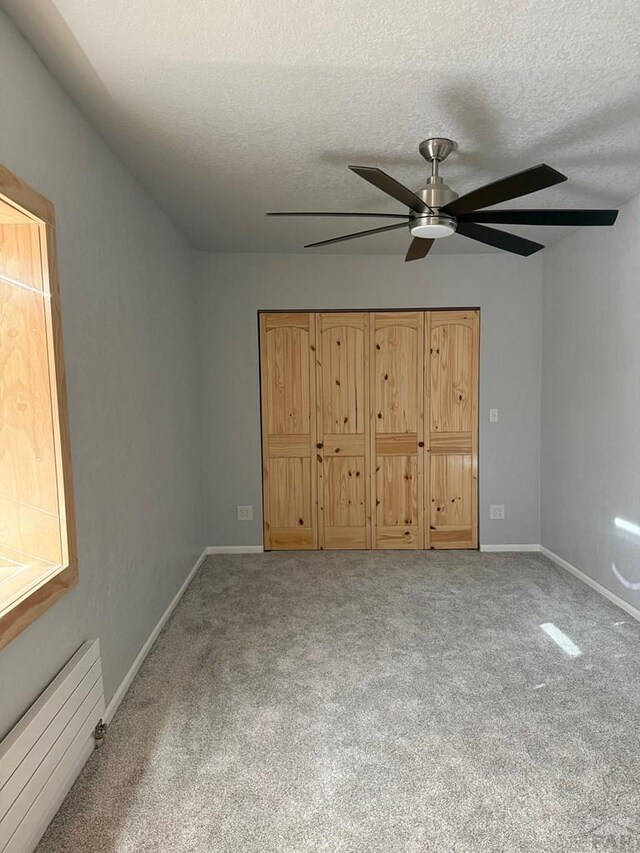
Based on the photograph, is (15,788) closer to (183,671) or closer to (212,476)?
(183,671)

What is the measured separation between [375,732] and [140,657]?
123cm

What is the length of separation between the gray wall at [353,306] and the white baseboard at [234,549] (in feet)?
0.17

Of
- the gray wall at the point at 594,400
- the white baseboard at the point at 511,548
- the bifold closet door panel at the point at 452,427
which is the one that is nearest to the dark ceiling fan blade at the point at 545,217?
the gray wall at the point at 594,400

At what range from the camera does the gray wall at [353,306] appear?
4.33 m

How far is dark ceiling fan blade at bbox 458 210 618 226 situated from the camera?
215cm

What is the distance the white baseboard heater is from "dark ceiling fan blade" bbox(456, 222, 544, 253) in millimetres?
2334

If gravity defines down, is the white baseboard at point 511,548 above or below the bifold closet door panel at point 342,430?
below

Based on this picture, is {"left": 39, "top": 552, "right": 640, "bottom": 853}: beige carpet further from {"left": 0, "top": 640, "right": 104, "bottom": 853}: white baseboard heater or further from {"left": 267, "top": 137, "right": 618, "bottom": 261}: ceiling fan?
{"left": 267, "top": 137, "right": 618, "bottom": 261}: ceiling fan

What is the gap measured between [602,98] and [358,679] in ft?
8.62

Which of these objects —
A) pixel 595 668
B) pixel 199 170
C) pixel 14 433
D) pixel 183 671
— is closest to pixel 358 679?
pixel 183 671

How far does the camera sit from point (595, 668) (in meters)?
2.54

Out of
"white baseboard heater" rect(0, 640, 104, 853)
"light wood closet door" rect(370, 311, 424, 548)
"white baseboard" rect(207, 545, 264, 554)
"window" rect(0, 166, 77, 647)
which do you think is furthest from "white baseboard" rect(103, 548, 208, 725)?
"light wood closet door" rect(370, 311, 424, 548)

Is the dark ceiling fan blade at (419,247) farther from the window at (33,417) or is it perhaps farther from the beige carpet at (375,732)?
the beige carpet at (375,732)

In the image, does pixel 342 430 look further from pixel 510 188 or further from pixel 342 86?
pixel 342 86
